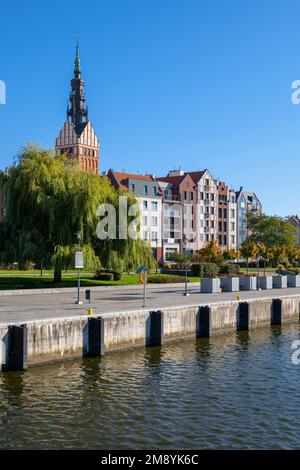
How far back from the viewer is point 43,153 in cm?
5122

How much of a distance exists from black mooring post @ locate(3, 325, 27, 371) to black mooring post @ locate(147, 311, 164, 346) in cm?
856

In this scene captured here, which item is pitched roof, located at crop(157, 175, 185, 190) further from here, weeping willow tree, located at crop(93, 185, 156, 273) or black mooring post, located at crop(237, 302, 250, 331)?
black mooring post, located at crop(237, 302, 250, 331)

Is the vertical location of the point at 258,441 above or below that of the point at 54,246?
below

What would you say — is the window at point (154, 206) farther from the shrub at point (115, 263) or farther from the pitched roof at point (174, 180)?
the shrub at point (115, 263)

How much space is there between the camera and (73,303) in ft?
120

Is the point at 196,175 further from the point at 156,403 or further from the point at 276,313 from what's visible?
the point at 156,403

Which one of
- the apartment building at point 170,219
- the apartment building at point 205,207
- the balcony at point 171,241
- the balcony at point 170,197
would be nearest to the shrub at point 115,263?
the apartment building at point 170,219

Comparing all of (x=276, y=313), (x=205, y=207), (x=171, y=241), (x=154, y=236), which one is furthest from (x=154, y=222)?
(x=276, y=313)

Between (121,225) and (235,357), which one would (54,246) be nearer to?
(121,225)

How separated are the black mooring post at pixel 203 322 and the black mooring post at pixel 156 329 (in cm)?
387

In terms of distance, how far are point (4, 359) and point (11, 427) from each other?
Answer: 710cm
